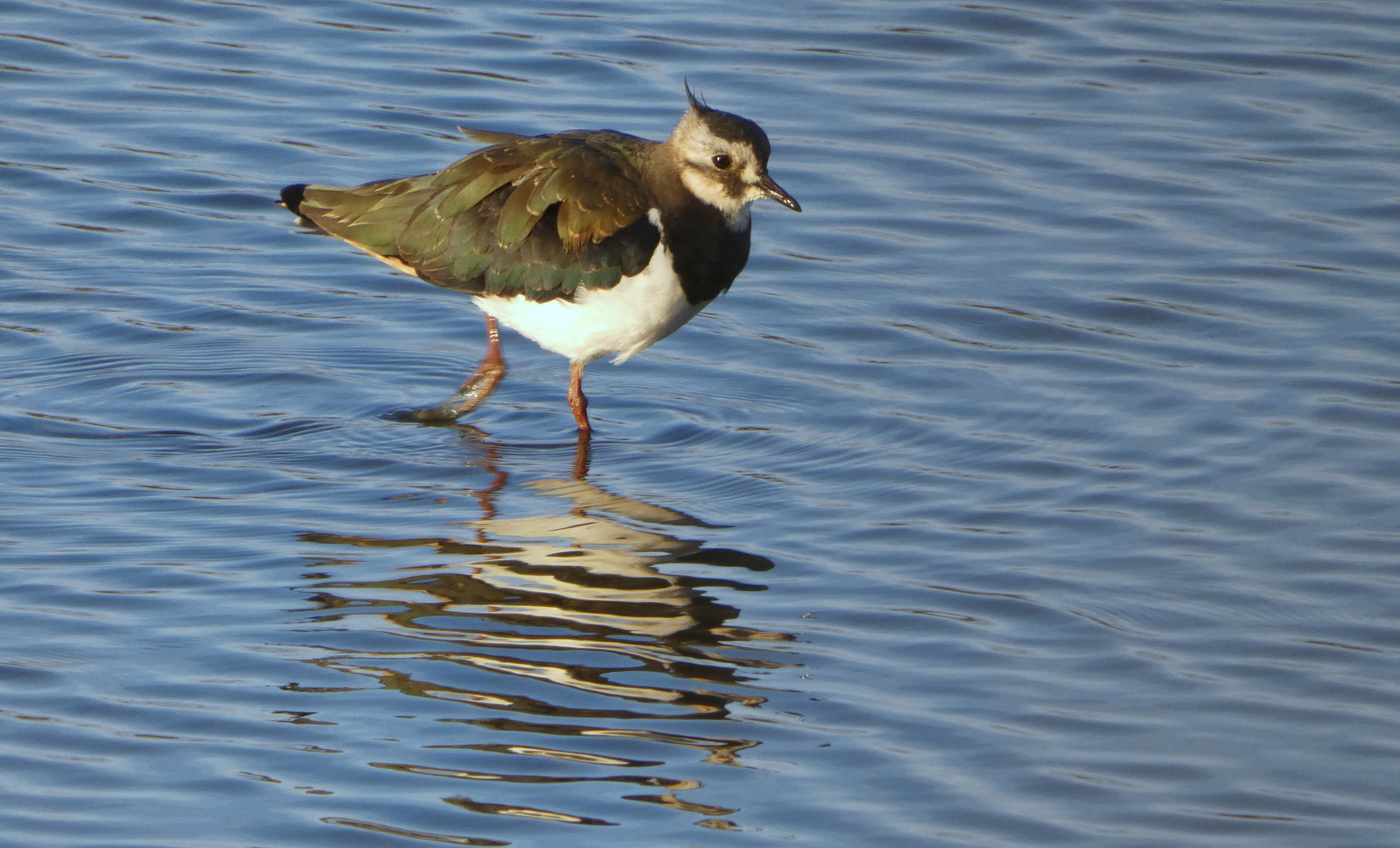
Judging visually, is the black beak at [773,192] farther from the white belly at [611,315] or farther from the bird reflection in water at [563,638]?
the bird reflection in water at [563,638]

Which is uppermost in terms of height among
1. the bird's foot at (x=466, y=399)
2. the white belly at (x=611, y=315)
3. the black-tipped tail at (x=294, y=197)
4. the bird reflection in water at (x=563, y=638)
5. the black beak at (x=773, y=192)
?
the black beak at (x=773, y=192)

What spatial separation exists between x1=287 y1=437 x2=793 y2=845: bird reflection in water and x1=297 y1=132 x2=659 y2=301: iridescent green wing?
3.86 ft

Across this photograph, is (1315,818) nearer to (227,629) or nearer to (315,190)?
(227,629)

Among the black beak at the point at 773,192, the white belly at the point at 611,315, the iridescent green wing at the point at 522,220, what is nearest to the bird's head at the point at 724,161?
the black beak at the point at 773,192

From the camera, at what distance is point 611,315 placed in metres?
9.38

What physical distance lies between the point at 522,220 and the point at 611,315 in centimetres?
70

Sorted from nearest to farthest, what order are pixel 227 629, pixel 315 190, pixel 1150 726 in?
pixel 1150 726, pixel 227 629, pixel 315 190

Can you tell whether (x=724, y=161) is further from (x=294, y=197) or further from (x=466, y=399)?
(x=294, y=197)

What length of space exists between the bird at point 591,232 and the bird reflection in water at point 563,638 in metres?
0.98

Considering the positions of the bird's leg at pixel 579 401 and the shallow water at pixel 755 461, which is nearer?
the shallow water at pixel 755 461

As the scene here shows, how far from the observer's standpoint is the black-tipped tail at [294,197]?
34.7ft

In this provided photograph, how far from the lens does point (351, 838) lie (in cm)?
597

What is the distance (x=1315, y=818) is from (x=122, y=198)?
30.0ft

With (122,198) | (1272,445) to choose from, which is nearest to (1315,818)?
(1272,445)
